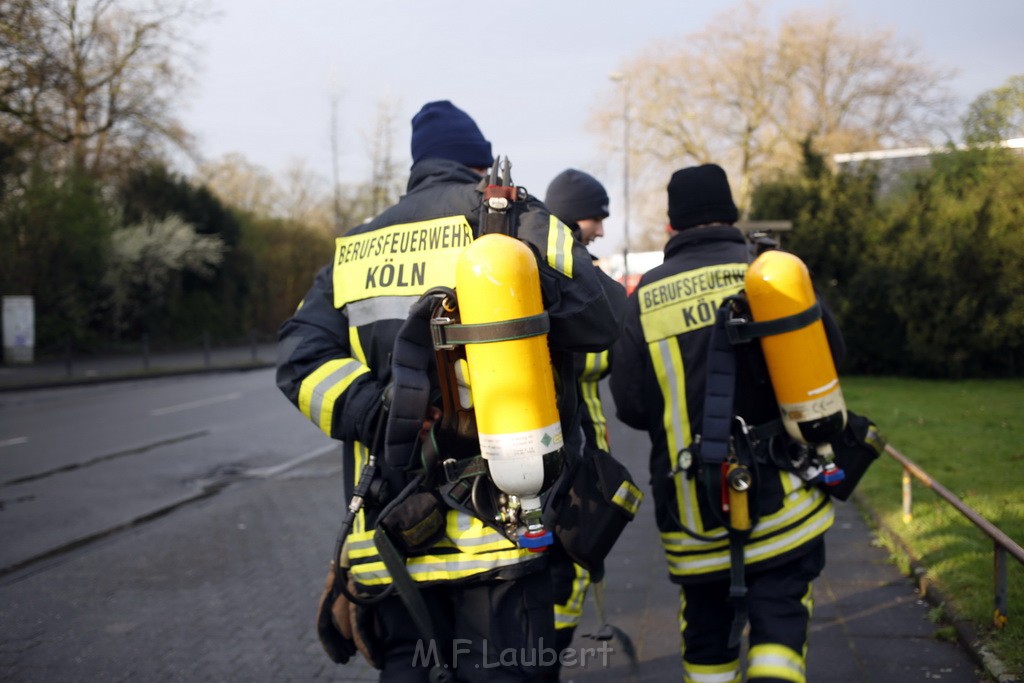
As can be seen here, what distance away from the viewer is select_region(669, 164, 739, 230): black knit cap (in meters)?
3.49

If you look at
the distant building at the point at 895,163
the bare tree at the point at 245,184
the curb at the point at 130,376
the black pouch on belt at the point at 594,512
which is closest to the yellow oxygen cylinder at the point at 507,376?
the black pouch on belt at the point at 594,512

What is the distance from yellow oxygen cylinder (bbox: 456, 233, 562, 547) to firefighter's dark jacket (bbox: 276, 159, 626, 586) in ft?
0.76

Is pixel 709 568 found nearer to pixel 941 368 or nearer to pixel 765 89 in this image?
pixel 941 368

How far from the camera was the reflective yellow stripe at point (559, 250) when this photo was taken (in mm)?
2479

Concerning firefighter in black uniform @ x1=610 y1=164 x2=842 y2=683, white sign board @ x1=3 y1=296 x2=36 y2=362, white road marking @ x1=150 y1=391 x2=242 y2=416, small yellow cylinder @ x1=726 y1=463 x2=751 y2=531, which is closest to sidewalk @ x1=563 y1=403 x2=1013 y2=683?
firefighter in black uniform @ x1=610 y1=164 x2=842 y2=683

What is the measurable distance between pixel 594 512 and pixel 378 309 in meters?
0.80

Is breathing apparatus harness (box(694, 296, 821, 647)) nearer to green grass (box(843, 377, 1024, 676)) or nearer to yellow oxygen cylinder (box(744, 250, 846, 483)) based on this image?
yellow oxygen cylinder (box(744, 250, 846, 483))

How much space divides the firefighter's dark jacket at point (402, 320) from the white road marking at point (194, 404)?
13.0 metres

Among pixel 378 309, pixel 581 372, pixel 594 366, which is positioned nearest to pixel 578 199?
pixel 594 366

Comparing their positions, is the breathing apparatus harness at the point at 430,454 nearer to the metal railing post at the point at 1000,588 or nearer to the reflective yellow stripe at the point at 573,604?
the reflective yellow stripe at the point at 573,604

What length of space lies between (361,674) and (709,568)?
6.30 ft

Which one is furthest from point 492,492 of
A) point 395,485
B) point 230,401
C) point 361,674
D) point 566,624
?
point 230,401

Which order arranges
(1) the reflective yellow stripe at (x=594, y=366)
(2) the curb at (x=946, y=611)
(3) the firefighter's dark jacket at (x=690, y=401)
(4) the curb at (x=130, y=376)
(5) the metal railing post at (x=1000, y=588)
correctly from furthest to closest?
(4) the curb at (x=130, y=376), (5) the metal railing post at (x=1000, y=588), (2) the curb at (x=946, y=611), (1) the reflective yellow stripe at (x=594, y=366), (3) the firefighter's dark jacket at (x=690, y=401)

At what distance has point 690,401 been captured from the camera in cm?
329
